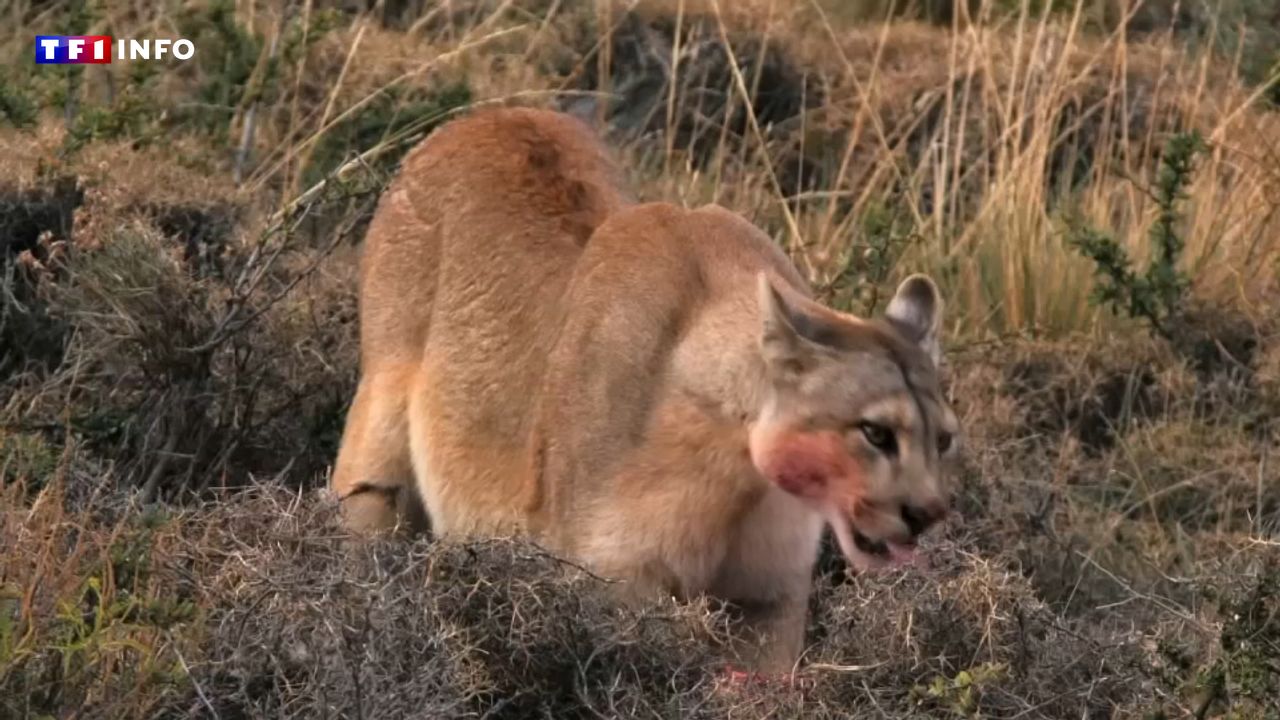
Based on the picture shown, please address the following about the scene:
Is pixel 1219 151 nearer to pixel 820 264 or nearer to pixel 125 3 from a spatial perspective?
pixel 820 264

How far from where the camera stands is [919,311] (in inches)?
242

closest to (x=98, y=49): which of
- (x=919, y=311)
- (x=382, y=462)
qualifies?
(x=382, y=462)

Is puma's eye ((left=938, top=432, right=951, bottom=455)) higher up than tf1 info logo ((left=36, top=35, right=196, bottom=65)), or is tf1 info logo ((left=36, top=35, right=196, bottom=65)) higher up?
puma's eye ((left=938, top=432, right=951, bottom=455))

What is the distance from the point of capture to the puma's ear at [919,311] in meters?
6.07

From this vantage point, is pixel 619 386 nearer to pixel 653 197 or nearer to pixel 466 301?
pixel 466 301

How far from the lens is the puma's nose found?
5621mm

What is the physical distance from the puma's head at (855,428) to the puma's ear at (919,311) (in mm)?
138

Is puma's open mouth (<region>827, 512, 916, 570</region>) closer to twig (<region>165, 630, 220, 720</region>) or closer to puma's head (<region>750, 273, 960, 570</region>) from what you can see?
puma's head (<region>750, 273, 960, 570</region>)

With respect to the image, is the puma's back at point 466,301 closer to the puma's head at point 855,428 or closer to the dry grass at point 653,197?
the dry grass at point 653,197

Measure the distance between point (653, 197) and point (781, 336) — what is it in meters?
4.21

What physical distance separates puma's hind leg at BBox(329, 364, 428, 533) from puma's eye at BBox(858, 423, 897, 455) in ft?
6.16

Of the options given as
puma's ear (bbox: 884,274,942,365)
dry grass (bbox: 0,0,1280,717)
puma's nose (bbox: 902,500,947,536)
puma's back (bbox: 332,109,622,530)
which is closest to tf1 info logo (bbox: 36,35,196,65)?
dry grass (bbox: 0,0,1280,717)

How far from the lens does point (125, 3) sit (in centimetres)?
1107

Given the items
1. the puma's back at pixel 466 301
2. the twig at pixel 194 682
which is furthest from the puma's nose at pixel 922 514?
the twig at pixel 194 682
